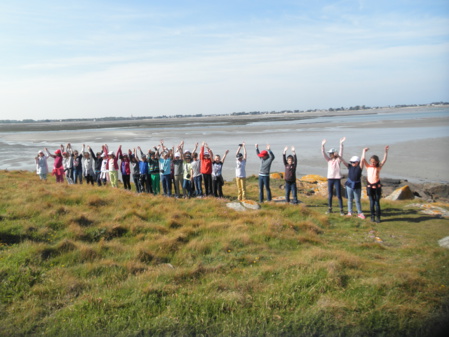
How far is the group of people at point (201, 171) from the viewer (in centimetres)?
1156

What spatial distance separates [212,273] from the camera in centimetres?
701

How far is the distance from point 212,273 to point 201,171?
738 centimetres

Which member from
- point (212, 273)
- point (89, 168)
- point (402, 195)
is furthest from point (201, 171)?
point (402, 195)

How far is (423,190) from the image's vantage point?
18.1m

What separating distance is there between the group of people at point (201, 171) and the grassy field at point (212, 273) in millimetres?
1307

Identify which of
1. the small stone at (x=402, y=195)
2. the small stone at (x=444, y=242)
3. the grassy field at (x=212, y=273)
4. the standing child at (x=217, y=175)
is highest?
the standing child at (x=217, y=175)

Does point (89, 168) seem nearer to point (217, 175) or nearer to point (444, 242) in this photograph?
point (217, 175)

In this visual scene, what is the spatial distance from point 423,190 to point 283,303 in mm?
15145

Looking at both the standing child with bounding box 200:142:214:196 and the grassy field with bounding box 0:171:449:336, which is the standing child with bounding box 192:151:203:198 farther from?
the grassy field with bounding box 0:171:449:336

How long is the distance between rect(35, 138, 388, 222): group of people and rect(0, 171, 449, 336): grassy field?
1.31 meters

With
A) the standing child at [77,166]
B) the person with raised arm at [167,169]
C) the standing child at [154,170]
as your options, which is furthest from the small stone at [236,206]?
the standing child at [77,166]

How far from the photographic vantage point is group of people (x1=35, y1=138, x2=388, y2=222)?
11562mm

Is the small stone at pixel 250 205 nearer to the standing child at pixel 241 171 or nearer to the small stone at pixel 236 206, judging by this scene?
the small stone at pixel 236 206

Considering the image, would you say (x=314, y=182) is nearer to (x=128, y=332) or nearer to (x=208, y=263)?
(x=208, y=263)
